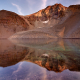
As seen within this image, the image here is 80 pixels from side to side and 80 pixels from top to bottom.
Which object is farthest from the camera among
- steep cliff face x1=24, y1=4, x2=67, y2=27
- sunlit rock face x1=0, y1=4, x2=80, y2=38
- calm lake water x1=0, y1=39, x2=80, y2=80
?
steep cliff face x1=24, y1=4, x2=67, y2=27

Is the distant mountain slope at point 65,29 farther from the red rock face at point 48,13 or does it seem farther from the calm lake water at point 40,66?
the calm lake water at point 40,66

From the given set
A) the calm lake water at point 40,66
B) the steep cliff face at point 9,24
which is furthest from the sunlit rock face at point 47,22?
the calm lake water at point 40,66

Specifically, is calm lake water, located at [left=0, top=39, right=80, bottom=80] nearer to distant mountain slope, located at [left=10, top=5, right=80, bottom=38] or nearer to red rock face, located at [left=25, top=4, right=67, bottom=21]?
distant mountain slope, located at [left=10, top=5, right=80, bottom=38]

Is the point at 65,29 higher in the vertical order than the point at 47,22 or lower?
lower

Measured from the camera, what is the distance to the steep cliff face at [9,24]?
28.2 m

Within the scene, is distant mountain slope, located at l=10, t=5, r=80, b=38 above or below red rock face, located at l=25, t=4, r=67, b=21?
below

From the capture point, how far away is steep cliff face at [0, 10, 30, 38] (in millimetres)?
28203

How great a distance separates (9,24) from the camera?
28.5 meters

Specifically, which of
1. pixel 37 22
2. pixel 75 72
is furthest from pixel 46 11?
pixel 75 72

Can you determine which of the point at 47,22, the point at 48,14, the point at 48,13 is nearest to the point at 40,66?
the point at 47,22

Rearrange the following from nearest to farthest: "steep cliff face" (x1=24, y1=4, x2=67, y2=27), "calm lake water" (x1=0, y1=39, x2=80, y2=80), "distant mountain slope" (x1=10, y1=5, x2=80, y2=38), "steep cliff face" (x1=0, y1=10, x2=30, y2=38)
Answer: "calm lake water" (x1=0, y1=39, x2=80, y2=80), "distant mountain slope" (x1=10, y1=5, x2=80, y2=38), "steep cliff face" (x1=24, y1=4, x2=67, y2=27), "steep cliff face" (x1=0, y1=10, x2=30, y2=38)

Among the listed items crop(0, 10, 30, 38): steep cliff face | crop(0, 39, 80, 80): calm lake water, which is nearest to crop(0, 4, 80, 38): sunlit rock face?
crop(0, 10, 30, 38): steep cliff face

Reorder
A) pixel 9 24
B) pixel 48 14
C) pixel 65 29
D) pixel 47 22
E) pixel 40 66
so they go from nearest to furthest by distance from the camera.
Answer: pixel 40 66, pixel 65 29, pixel 47 22, pixel 48 14, pixel 9 24

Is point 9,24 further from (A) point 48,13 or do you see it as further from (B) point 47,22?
(A) point 48,13
